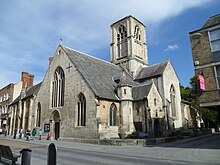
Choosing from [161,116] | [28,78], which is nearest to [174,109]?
[161,116]

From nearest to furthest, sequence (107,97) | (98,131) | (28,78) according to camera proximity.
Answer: (98,131)
(107,97)
(28,78)

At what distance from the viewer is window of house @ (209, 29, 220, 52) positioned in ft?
39.8

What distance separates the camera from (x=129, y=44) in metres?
35.3

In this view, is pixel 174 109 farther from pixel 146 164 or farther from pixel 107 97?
pixel 146 164

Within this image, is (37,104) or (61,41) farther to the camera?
(37,104)

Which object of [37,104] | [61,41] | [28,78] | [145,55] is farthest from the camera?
[28,78]

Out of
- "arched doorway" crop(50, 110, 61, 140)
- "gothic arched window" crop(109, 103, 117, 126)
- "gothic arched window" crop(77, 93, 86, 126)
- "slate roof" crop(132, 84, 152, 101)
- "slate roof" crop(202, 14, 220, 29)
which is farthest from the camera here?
"arched doorway" crop(50, 110, 61, 140)

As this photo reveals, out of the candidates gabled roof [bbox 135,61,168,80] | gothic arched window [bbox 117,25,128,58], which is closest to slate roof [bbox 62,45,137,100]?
gabled roof [bbox 135,61,168,80]

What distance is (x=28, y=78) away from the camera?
46344 millimetres

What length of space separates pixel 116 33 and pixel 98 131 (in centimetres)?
2435

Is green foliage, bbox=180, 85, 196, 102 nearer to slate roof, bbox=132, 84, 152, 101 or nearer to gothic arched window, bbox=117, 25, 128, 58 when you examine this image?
gothic arched window, bbox=117, 25, 128, 58

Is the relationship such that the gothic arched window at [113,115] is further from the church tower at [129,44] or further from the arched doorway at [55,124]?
the church tower at [129,44]

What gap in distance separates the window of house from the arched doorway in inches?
793

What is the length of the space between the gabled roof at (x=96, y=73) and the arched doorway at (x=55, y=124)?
23.0ft
